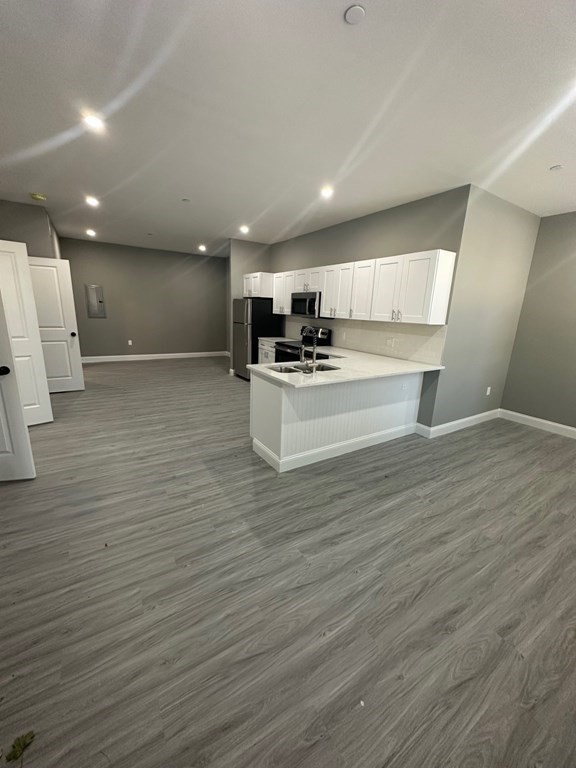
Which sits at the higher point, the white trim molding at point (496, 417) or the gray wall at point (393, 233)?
the gray wall at point (393, 233)

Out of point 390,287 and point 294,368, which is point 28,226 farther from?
point 390,287

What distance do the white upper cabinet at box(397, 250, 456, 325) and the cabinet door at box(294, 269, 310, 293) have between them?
1.92 metres

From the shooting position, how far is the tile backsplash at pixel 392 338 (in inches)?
143

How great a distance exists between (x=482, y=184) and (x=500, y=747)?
418 centimetres

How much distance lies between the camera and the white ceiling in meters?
1.46

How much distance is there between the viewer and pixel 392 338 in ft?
13.5

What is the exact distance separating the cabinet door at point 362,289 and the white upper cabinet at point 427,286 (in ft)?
1.56

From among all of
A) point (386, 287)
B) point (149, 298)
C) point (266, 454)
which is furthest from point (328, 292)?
point (149, 298)

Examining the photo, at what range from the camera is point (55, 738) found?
111 centimetres

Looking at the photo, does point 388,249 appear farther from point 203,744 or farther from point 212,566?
point 203,744

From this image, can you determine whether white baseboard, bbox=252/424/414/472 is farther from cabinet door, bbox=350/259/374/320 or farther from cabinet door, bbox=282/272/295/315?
cabinet door, bbox=282/272/295/315

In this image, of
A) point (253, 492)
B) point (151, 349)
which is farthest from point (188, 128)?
point (151, 349)

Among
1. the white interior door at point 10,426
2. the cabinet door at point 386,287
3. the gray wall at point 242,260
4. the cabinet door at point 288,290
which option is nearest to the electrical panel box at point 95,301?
the gray wall at point 242,260

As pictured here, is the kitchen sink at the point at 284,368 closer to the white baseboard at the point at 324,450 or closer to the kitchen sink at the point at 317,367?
the kitchen sink at the point at 317,367
